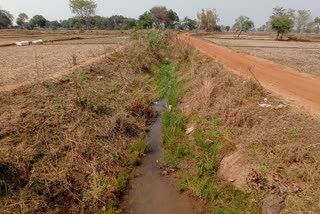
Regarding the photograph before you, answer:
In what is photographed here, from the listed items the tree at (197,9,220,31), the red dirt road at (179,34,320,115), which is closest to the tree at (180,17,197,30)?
the tree at (197,9,220,31)

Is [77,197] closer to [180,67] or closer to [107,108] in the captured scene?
[107,108]

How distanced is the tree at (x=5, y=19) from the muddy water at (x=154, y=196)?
10010cm

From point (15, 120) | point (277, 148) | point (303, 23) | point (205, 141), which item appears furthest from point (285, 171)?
point (303, 23)

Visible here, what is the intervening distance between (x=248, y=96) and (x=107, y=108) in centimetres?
544

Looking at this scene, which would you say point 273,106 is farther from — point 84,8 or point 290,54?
point 84,8

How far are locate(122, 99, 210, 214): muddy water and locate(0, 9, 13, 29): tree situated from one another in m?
100

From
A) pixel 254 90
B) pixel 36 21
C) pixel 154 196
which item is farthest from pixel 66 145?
pixel 36 21

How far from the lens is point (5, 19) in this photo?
95.1 meters

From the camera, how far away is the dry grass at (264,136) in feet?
20.6

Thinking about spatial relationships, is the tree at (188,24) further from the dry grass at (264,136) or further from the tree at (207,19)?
the dry grass at (264,136)

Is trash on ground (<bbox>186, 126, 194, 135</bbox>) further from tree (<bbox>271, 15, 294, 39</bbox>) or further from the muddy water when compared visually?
tree (<bbox>271, 15, 294, 39</bbox>)

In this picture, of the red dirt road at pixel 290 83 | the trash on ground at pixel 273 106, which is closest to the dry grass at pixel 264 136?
the trash on ground at pixel 273 106

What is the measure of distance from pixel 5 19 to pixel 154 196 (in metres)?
104

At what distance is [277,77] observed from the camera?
48.5ft
